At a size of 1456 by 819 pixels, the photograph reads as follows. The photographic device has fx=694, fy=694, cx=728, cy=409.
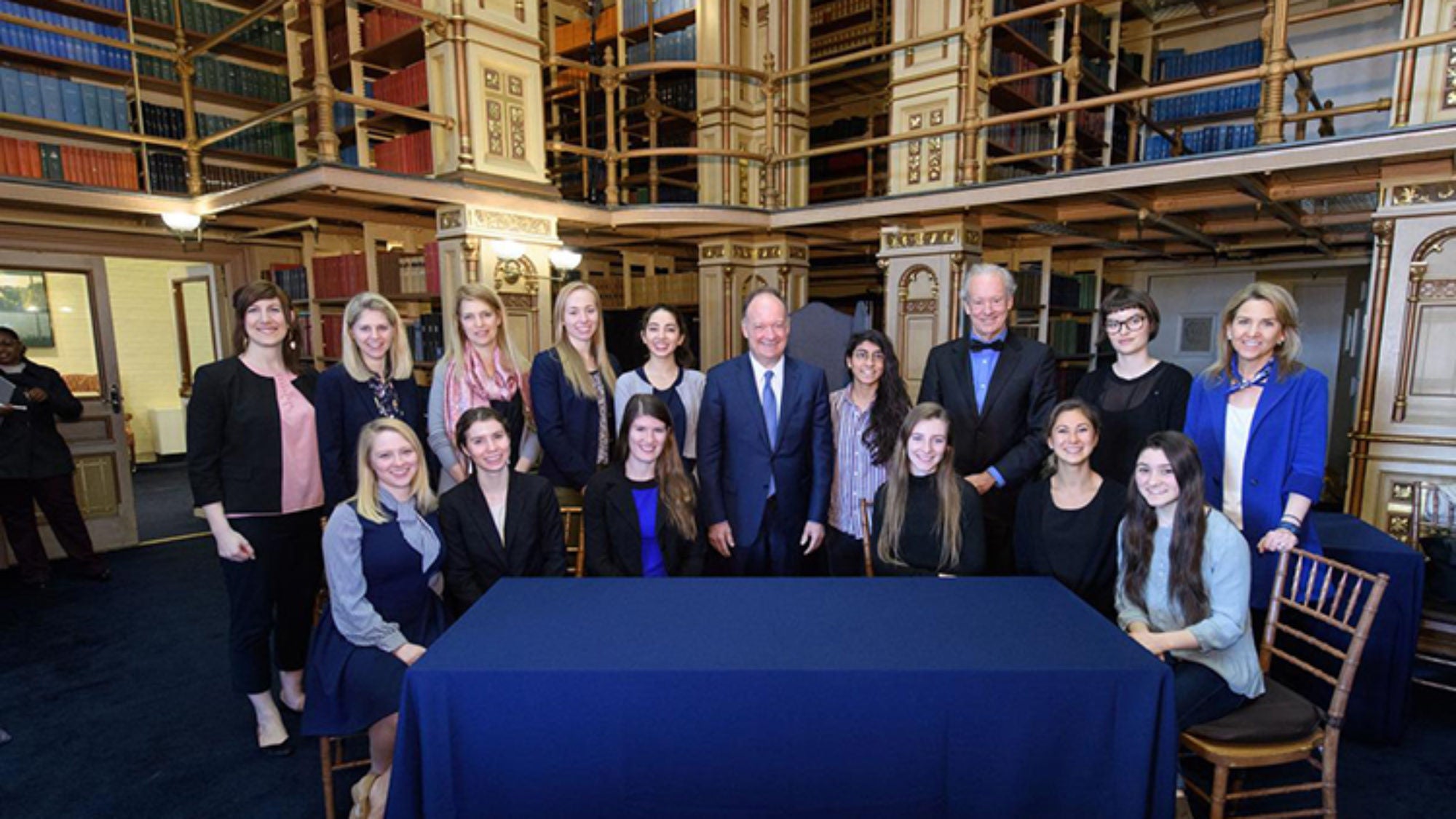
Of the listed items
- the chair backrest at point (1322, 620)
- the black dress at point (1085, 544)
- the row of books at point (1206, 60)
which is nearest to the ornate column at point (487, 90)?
the black dress at point (1085, 544)

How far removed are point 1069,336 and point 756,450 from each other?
5460mm

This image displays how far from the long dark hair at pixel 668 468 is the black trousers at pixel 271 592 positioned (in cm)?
115

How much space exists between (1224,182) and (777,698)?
409cm

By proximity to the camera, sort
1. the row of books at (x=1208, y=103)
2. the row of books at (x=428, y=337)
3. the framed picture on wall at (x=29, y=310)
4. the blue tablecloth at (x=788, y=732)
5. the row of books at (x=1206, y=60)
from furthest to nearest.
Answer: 1. the row of books at (x=1206, y=60)
2. the row of books at (x=1208, y=103)
3. the framed picture on wall at (x=29, y=310)
4. the row of books at (x=428, y=337)
5. the blue tablecloth at (x=788, y=732)

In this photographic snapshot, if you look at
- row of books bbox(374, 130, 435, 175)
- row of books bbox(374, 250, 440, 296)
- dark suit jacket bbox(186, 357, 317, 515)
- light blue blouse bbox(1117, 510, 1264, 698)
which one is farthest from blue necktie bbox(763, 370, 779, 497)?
row of books bbox(374, 250, 440, 296)

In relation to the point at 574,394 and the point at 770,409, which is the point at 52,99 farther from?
the point at 770,409

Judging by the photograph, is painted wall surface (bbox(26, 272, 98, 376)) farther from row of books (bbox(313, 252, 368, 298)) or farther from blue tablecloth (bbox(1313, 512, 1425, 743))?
blue tablecloth (bbox(1313, 512, 1425, 743))

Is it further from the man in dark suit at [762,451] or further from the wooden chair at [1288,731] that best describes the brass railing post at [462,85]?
the wooden chair at [1288,731]

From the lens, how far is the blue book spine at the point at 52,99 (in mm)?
4488

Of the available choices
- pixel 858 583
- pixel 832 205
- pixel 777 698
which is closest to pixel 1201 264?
pixel 832 205

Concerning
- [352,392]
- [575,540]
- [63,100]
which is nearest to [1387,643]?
[575,540]

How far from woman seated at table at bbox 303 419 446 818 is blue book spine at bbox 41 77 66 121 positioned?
15.4 ft

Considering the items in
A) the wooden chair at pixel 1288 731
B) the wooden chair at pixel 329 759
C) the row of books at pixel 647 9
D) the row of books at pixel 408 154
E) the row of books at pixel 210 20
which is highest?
the row of books at pixel 647 9

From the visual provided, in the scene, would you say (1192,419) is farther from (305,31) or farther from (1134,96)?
(305,31)
